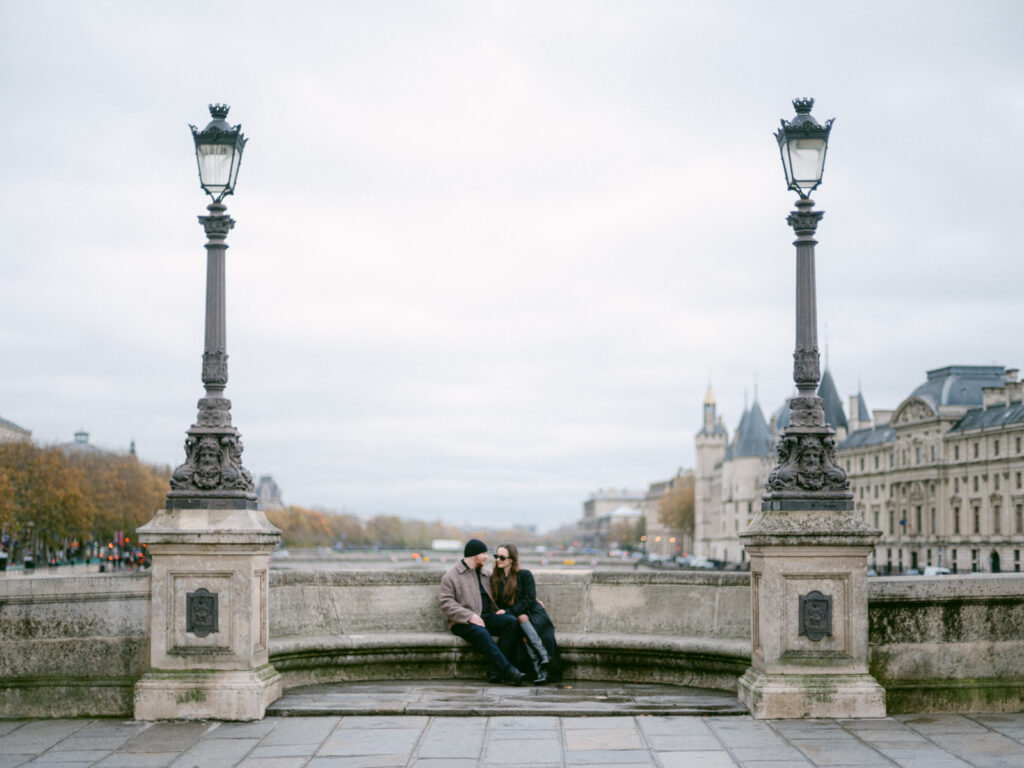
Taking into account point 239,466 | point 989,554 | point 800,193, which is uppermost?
point 800,193

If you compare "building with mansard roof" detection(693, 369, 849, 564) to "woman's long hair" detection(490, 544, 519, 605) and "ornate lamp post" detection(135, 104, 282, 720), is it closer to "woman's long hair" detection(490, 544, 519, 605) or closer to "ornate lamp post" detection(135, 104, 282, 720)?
"woman's long hair" detection(490, 544, 519, 605)

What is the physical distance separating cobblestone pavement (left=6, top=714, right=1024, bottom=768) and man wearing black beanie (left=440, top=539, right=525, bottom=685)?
5.60 ft

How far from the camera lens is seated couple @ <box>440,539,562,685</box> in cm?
1193

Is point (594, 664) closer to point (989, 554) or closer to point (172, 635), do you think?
point (172, 635)

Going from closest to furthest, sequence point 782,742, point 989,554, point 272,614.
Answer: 1. point 782,742
2. point 272,614
3. point 989,554

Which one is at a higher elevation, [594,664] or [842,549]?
[842,549]

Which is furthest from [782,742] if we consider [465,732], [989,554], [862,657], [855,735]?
[989,554]

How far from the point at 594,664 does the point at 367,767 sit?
440cm

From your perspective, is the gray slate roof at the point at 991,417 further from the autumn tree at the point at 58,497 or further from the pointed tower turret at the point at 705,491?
the pointed tower turret at the point at 705,491

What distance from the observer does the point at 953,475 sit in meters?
107

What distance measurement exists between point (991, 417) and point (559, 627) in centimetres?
9736

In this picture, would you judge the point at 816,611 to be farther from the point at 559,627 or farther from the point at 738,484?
the point at 738,484

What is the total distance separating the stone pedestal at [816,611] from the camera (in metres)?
10.3

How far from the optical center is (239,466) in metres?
11.0
